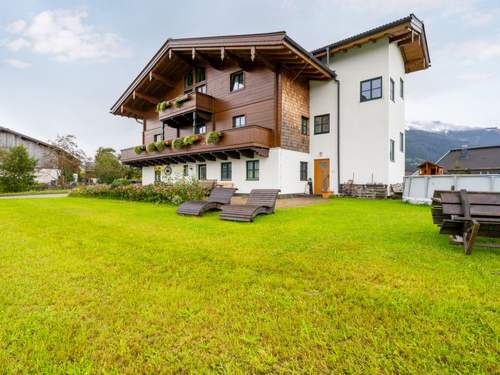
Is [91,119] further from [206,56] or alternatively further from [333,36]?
[333,36]

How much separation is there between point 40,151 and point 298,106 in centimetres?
3897

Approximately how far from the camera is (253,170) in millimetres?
15352

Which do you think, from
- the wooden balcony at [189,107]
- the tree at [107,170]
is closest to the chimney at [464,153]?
the wooden balcony at [189,107]

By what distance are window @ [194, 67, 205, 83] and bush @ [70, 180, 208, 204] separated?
31.1ft

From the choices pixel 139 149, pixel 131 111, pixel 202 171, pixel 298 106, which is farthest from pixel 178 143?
pixel 131 111

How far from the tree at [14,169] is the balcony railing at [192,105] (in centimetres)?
2002

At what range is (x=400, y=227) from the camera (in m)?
6.05

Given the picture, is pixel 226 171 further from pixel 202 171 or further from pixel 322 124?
pixel 322 124

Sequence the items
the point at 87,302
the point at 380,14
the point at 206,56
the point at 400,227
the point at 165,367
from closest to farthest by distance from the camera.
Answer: the point at 165,367, the point at 87,302, the point at 400,227, the point at 206,56, the point at 380,14

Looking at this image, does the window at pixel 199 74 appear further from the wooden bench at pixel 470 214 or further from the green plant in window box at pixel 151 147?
the wooden bench at pixel 470 214

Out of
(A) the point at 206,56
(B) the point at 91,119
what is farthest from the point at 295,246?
(B) the point at 91,119

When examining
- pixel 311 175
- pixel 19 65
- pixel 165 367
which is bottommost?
pixel 165 367

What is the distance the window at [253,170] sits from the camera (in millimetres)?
15172

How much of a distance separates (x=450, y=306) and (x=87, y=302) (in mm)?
3533
